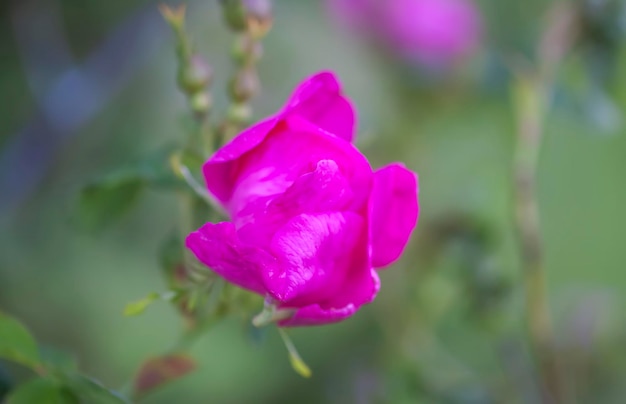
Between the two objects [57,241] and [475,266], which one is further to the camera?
[57,241]

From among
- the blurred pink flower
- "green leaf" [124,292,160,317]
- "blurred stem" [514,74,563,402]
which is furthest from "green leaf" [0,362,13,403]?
the blurred pink flower

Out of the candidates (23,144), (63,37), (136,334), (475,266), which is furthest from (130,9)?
(475,266)

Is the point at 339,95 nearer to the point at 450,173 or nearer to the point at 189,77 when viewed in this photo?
the point at 189,77

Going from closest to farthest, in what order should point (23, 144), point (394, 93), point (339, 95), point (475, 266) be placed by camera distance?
point (339, 95)
point (475, 266)
point (23, 144)
point (394, 93)

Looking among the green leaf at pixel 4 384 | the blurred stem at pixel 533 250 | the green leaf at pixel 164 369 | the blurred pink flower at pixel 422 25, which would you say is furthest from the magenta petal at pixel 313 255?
the blurred pink flower at pixel 422 25

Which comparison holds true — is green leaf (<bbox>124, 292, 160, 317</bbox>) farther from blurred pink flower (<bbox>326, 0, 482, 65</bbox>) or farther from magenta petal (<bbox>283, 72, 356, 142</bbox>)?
blurred pink flower (<bbox>326, 0, 482, 65</bbox>)

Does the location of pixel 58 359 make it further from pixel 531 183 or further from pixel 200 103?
pixel 531 183

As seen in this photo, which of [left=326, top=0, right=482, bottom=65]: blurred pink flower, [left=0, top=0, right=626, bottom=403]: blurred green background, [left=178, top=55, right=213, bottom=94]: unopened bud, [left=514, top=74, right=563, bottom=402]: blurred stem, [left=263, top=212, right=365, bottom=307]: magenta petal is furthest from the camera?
[left=326, top=0, right=482, bottom=65]: blurred pink flower
